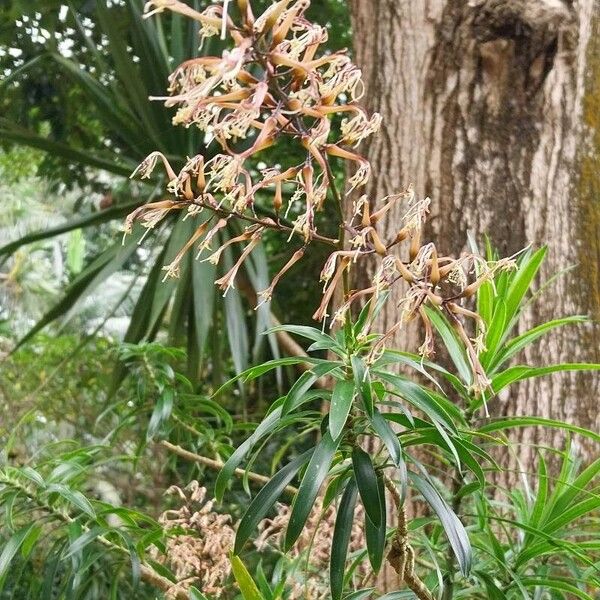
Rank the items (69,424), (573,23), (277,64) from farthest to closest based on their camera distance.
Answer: (69,424) < (573,23) < (277,64)

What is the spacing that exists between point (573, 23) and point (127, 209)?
61.6 inches

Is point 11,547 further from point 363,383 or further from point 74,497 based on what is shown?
point 363,383

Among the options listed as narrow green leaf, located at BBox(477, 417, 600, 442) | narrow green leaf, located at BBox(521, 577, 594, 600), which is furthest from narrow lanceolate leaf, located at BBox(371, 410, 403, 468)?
narrow green leaf, located at BBox(521, 577, 594, 600)

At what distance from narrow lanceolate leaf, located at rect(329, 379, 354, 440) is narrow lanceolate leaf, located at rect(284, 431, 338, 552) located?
0.09 ft

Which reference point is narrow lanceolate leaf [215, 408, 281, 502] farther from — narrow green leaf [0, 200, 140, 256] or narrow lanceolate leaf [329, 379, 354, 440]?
narrow green leaf [0, 200, 140, 256]

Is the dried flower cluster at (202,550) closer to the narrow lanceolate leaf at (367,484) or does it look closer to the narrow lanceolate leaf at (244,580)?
the narrow lanceolate leaf at (244,580)

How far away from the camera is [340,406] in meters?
0.74

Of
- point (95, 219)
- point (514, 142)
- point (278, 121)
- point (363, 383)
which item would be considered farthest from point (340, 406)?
point (95, 219)

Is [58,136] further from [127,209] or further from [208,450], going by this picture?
[208,450]

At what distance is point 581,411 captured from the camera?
1.52 m

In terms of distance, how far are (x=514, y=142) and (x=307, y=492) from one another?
1027 mm

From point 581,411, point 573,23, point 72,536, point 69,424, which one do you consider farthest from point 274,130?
point 69,424

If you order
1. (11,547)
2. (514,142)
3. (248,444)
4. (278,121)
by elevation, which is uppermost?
(278,121)

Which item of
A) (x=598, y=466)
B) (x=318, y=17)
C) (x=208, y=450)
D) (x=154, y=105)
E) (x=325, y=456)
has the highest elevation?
(x=318, y=17)
